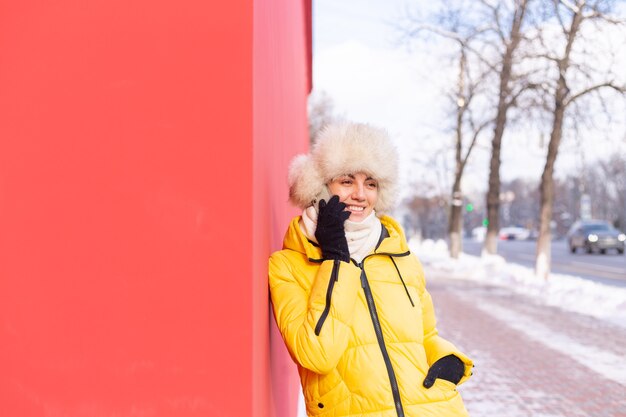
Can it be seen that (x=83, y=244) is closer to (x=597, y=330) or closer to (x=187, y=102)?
(x=187, y=102)

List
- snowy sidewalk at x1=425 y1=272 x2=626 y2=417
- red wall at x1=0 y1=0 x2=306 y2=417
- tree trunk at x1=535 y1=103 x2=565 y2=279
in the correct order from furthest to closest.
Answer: tree trunk at x1=535 y1=103 x2=565 y2=279, snowy sidewalk at x1=425 y1=272 x2=626 y2=417, red wall at x1=0 y1=0 x2=306 y2=417

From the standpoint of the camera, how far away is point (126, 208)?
1998 mm

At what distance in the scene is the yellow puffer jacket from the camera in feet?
7.04

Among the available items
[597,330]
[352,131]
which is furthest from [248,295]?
[597,330]

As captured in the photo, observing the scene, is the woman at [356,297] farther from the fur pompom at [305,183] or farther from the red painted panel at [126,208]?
the red painted panel at [126,208]

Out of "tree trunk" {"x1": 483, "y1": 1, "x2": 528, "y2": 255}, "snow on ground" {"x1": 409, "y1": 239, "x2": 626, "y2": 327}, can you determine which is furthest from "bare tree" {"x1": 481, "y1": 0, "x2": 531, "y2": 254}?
"snow on ground" {"x1": 409, "y1": 239, "x2": 626, "y2": 327}

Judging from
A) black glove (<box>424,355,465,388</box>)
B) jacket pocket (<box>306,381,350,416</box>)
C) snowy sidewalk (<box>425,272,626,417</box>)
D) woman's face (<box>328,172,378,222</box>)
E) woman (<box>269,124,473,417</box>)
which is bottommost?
snowy sidewalk (<box>425,272,626,417</box>)

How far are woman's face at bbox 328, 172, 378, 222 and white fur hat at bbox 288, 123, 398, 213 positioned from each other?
0.10 feet

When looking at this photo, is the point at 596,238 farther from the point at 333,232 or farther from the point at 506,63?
the point at 333,232

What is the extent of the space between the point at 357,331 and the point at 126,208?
2.64ft

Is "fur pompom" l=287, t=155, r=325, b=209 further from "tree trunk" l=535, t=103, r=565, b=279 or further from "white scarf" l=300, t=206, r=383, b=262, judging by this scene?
"tree trunk" l=535, t=103, r=565, b=279

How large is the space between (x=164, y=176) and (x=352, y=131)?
0.77 metres

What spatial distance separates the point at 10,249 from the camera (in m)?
2.04

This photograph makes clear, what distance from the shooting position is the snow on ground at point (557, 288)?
12530mm
